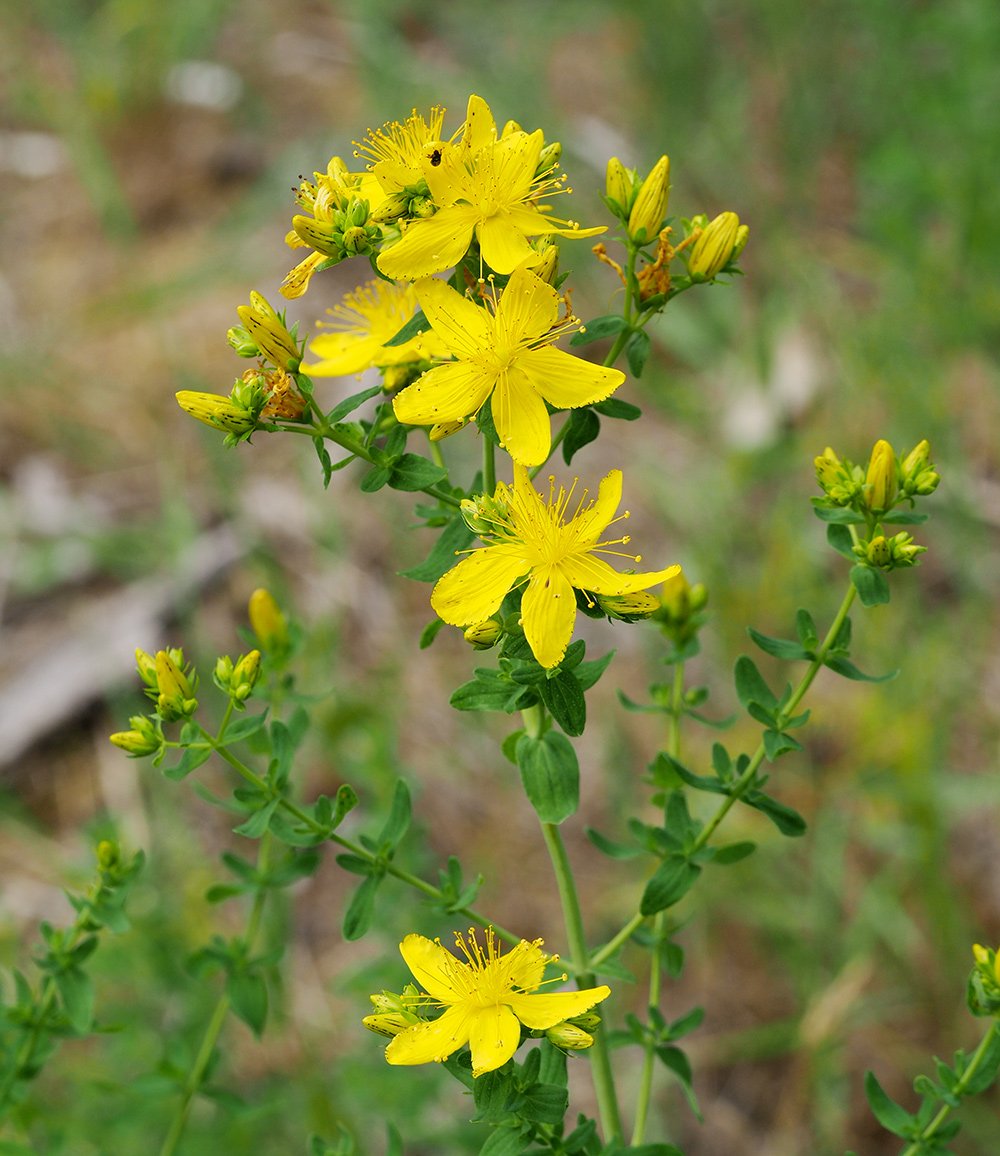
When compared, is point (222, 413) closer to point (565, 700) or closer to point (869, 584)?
point (565, 700)

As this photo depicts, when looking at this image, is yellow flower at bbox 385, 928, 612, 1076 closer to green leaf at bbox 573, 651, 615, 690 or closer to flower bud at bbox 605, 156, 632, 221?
green leaf at bbox 573, 651, 615, 690

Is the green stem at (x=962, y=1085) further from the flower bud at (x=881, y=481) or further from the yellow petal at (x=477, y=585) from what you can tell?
the yellow petal at (x=477, y=585)

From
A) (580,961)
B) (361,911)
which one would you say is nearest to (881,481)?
(580,961)

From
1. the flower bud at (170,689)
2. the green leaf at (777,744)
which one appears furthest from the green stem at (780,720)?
the flower bud at (170,689)

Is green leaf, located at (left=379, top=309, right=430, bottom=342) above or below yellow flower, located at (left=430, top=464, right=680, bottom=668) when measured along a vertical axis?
above

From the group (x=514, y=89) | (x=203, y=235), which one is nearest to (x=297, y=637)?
(x=514, y=89)

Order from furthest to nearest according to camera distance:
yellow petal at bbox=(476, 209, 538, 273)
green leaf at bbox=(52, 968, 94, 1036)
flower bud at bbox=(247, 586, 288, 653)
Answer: flower bud at bbox=(247, 586, 288, 653)
green leaf at bbox=(52, 968, 94, 1036)
yellow petal at bbox=(476, 209, 538, 273)

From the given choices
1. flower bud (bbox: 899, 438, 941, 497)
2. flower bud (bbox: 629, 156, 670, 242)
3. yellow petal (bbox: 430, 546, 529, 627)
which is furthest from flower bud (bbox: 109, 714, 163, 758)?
flower bud (bbox: 899, 438, 941, 497)
